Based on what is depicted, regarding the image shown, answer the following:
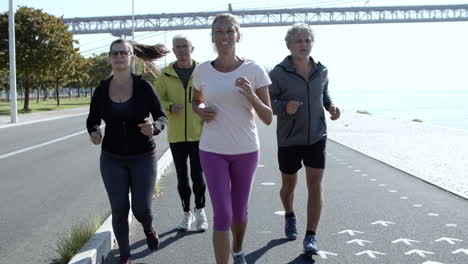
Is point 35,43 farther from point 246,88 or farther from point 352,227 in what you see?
point 246,88

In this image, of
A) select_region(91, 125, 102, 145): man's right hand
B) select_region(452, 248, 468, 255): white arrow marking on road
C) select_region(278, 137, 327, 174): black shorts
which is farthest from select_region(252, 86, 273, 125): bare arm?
select_region(452, 248, 468, 255): white arrow marking on road

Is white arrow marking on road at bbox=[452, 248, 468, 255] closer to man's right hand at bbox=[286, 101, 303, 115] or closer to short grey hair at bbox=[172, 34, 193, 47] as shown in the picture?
man's right hand at bbox=[286, 101, 303, 115]

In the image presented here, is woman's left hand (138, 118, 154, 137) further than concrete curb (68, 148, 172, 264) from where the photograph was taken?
No

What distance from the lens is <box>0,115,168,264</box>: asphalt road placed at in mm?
5379

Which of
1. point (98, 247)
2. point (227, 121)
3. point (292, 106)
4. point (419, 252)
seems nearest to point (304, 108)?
point (292, 106)

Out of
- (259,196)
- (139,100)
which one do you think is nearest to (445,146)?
(259,196)

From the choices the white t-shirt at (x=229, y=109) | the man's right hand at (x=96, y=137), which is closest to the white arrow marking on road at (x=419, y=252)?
the white t-shirt at (x=229, y=109)

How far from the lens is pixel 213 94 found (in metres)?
3.91

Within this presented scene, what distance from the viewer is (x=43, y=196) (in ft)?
25.9

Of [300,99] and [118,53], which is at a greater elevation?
[118,53]

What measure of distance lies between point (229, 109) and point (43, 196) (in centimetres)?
489

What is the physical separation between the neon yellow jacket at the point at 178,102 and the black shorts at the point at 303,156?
965 mm

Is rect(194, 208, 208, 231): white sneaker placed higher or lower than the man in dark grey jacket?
lower

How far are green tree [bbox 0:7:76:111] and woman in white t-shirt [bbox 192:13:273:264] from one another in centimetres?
3453
